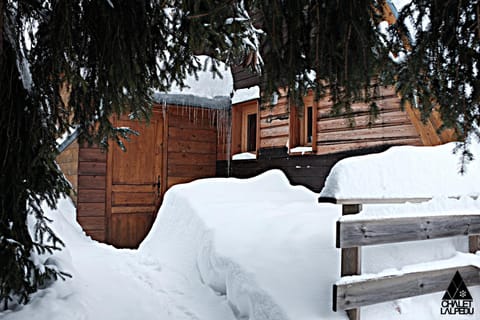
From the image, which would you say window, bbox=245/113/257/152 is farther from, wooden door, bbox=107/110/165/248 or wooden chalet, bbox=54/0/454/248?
wooden door, bbox=107/110/165/248

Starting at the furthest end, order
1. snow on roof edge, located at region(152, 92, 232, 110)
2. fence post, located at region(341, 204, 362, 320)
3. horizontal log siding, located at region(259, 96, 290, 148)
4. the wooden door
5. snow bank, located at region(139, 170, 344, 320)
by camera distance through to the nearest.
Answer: the wooden door, snow on roof edge, located at region(152, 92, 232, 110), horizontal log siding, located at region(259, 96, 290, 148), snow bank, located at region(139, 170, 344, 320), fence post, located at region(341, 204, 362, 320)

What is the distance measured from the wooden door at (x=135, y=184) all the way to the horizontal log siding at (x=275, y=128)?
6.61ft

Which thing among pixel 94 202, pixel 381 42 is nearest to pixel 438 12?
pixel 381 42

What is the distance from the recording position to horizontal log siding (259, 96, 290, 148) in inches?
275

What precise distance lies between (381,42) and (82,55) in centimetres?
190

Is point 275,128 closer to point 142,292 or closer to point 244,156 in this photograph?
point 244,156

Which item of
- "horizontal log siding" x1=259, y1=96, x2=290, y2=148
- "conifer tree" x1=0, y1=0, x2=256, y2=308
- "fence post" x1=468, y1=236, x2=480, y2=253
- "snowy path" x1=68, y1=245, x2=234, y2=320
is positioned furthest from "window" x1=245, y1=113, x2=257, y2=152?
"conifer tree" x1=0, y1=0, x2=256, y2=308

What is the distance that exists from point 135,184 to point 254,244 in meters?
4.09

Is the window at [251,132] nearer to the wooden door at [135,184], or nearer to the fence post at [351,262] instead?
the wooden door at [135,184]

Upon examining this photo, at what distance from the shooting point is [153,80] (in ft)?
10.6

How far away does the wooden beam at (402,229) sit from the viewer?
3.05 meters

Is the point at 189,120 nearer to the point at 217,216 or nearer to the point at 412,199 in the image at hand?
the point at 217,216

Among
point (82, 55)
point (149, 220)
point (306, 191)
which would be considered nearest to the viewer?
point (82, 55)

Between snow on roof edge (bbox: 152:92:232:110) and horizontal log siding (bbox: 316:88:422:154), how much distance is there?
2.32m
